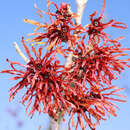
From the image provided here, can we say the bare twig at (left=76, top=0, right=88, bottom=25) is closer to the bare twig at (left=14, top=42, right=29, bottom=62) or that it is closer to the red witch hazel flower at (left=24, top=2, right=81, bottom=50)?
the red witch hazel flower at (left=24, top=2, right=81, bottom=50)

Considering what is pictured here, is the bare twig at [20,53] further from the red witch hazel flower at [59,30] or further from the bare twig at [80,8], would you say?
the bare twig at [80,8]

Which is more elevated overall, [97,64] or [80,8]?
[80,8]

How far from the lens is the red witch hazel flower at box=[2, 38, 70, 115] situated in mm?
2457

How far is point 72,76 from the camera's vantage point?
2564mm

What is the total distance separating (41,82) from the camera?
97.0 inches

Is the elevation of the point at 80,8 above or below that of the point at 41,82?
above

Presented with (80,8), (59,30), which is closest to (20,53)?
(59,30)

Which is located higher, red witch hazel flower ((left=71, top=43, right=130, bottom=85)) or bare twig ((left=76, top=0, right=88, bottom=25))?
bare twig ((left=76, top=0, right=88, bottom=25))

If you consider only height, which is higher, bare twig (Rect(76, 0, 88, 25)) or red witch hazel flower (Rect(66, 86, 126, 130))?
bare twig (Rect(76, 0, 88, 25))

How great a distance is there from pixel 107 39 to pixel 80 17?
315mm

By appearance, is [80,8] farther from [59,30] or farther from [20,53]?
[20,53]

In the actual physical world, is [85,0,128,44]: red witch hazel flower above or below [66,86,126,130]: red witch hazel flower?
above

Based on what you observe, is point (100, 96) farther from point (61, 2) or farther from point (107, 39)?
point (61, 2)

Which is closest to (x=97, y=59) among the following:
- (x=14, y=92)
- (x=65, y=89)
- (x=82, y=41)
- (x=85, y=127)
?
(x=82, y=41)
